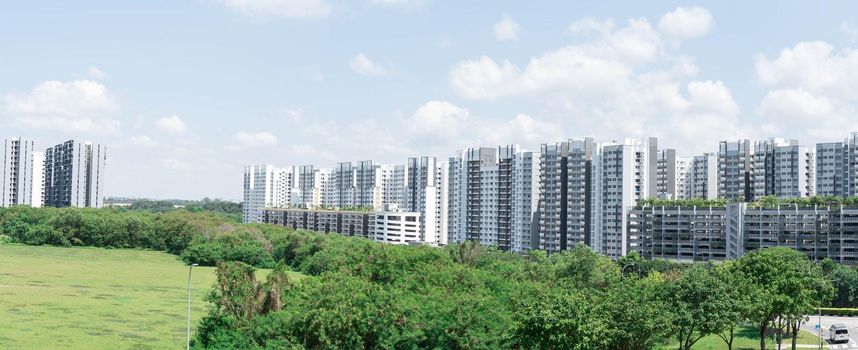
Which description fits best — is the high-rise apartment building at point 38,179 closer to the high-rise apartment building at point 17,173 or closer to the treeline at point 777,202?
the high-rise apartment building at point 17,173

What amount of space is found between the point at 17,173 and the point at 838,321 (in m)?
132

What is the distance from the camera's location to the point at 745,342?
39.5 metres

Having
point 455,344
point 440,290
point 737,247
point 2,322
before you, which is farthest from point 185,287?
point 737,247

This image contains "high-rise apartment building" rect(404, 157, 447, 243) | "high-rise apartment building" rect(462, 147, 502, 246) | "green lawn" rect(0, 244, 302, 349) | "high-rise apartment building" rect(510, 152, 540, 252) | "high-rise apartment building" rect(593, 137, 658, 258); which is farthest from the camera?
"high-rise apartment building" rect(404, 157, 447, 243)

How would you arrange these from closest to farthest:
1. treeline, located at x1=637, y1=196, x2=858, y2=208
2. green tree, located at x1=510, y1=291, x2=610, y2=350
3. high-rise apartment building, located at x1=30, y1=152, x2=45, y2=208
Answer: green tree, located at x1=510, y1=291, x2=610, y2=350
treeline, located at x1=637, y1=196, x2=858, y2=208
high-rise apartment building, located at x1=30, y1=152, x2=45, y2=208

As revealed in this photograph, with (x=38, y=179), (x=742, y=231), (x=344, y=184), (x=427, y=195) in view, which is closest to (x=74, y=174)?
(x=38, y=179)

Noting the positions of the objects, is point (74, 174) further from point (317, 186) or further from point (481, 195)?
point (481, 195)

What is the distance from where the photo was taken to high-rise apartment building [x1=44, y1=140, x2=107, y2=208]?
13900 centimetres

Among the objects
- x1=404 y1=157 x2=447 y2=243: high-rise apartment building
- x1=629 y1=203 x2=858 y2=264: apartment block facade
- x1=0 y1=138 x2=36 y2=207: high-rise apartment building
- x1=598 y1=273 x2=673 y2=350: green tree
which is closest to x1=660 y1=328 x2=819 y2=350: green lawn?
x1=598 y1=273 x2=673 y2=350: green tree

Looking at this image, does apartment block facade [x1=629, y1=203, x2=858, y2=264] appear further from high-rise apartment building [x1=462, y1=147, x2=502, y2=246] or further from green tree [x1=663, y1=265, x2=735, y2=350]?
green tree [x1=663, y1=265, x2=735, y2=350]

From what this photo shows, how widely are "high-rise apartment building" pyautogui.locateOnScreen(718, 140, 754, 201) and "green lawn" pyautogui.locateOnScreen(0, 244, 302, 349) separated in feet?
164

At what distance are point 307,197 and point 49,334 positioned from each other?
11588 centimetres

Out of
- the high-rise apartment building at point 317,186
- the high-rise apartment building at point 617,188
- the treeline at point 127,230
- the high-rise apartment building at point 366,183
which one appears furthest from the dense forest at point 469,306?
the high-rise apartment building at point 317,186

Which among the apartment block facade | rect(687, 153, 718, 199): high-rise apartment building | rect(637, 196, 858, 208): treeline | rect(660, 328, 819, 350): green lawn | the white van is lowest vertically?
rect(660, 328, 819, 350): green lawn
